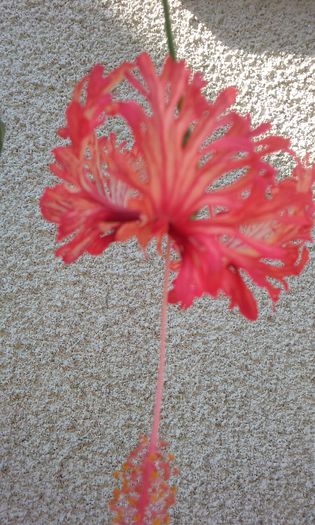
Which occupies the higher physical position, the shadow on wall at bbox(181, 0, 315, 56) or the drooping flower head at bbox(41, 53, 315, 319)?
the shadow on wall at bbox(181, 0, 315, 56)

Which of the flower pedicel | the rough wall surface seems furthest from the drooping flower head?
the rough wall surface

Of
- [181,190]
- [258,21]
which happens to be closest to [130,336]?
[258,21]

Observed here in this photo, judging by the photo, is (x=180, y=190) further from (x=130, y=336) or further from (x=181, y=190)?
(x=130, y=336)

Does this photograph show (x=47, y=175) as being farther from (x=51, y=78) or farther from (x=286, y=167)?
(x=286, y=167)

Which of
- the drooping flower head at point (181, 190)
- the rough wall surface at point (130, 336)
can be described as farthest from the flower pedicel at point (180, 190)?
the rough wall surface at point (130, 336)

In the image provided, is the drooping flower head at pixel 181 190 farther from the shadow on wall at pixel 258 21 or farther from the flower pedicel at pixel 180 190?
the shadow on wall at pixel 258 21

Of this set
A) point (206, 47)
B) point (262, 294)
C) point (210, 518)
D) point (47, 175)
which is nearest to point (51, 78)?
point (47, 175)

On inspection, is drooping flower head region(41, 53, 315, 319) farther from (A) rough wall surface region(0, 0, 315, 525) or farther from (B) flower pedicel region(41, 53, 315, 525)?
(A) rough wall surface region(0, 0, 315, 525)

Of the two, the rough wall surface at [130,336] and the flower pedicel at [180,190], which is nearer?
the flower pedicel at [180,190]
